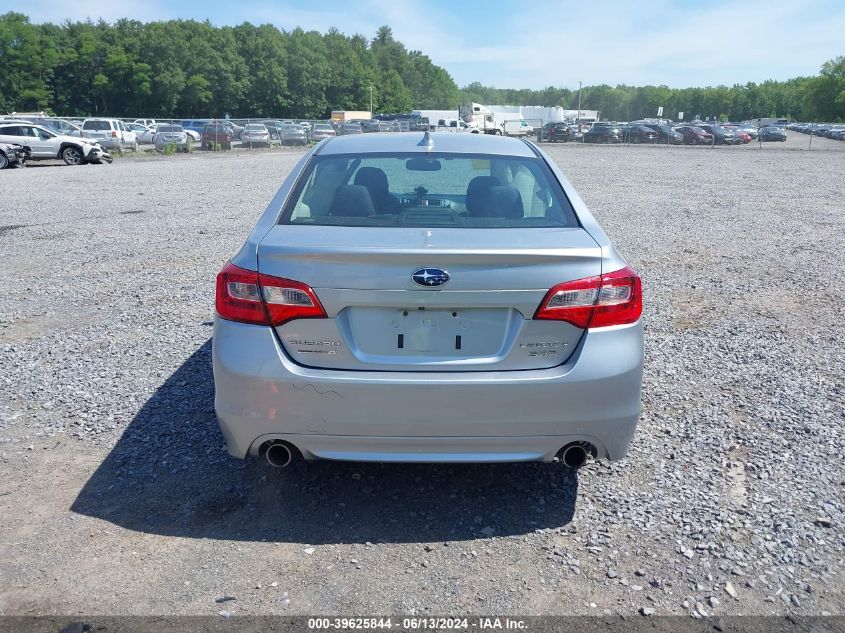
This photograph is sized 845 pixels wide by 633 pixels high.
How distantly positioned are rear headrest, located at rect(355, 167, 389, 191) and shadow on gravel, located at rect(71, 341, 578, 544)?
1516 mm

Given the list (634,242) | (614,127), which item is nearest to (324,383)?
(634,242)

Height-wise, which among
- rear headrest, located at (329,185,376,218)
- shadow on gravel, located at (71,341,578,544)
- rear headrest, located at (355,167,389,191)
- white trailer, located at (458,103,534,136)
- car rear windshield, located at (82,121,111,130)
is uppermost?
rear headrest, located at (355,167,389,191)

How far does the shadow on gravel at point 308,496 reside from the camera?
3.41 metres

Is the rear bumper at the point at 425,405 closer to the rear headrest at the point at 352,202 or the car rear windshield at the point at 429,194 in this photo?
the car rear windshield at the point at 429,194

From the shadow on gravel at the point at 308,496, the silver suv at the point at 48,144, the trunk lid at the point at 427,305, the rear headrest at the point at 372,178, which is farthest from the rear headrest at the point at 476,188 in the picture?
the silver suv at the point at 48,144

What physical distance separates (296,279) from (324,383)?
450 mm

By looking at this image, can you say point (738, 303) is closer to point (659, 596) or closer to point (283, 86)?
point (659, 596)

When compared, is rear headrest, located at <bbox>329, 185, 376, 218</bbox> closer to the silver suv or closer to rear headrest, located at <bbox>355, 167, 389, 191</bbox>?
rear headrest, located at <bbox>355, 167, 389, 191</bbox>

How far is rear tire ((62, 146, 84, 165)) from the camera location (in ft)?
98.7

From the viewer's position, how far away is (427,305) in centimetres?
310

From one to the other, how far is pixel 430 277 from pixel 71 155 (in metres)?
31.4

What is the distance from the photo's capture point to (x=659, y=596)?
2.92 metres

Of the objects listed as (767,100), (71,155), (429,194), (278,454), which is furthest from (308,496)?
(767,100)

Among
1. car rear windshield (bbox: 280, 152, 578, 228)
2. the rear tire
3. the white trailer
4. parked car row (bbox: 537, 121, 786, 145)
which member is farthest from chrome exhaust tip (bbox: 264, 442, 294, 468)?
the white trailer
